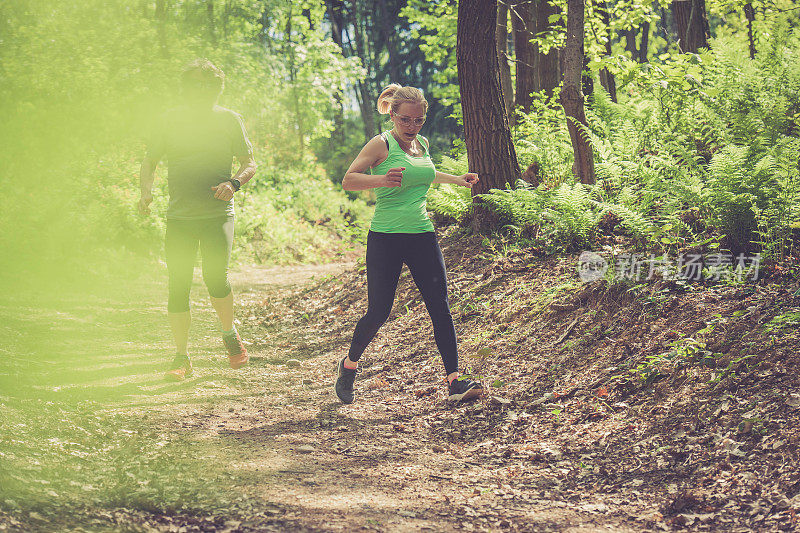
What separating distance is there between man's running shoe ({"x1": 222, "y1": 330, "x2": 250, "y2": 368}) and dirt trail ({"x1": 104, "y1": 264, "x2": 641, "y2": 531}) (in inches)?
6.6

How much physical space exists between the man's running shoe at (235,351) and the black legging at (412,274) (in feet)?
5.14

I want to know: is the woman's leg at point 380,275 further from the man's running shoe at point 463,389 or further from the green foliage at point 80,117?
the green foliage at point 80,117

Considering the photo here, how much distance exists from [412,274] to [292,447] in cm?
150

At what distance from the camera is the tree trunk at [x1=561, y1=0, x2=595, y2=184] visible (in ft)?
24.4

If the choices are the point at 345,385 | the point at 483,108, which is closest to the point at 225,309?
the point at 345,385

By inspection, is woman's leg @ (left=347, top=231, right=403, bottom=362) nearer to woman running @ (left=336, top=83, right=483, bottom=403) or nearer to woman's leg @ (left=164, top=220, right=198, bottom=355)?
woman running @ (left=336, top=83, right=483, bottom=403)

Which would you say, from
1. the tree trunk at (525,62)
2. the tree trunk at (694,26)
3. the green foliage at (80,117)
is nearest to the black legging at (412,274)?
the green foliage at (80,117)

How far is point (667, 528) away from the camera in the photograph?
118 inches

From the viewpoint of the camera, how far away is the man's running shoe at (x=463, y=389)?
4867 millimetres

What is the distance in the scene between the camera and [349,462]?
12.7ft

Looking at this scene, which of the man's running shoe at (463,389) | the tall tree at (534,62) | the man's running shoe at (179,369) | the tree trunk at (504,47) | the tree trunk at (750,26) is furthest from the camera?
the tree trunk at (750,26)

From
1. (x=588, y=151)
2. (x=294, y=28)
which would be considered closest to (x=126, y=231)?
(x=588, y=151)

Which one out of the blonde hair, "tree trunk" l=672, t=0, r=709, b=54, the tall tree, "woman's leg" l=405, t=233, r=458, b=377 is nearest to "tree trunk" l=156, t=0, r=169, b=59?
the tall tree

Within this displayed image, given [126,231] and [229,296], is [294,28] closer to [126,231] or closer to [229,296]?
[126,231]
